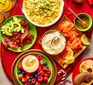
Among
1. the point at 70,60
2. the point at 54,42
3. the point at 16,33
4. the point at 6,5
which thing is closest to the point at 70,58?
the point at 70,60

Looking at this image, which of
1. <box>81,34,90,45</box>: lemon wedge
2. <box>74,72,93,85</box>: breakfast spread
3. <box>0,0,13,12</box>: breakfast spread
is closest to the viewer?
<box>74,72,93,85</box>: breakfast spread

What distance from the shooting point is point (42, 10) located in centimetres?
220

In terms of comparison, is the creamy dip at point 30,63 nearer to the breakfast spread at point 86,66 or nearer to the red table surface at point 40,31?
the red table surface at point 40,31

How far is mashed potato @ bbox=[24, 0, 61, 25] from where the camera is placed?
2184mm

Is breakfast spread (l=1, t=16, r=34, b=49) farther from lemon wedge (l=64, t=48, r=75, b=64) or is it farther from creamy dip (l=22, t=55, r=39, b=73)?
lemon wedge (l=64, t=48, r=75, b=64)

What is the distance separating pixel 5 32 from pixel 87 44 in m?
0.47

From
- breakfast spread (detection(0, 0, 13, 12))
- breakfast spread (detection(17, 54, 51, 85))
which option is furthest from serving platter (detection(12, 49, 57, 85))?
breakfast spread (detection(0, 0, 13, 12))

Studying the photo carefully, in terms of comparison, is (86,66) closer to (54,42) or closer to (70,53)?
(70,53)

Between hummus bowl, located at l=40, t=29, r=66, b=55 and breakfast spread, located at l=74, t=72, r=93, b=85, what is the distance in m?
0.19

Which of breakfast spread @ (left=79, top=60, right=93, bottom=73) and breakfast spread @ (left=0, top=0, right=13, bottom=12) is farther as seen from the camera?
breakfast spread @ (left=0, top=0, right=13, bottom=12)

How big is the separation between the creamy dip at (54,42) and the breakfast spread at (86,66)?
15 centimetres

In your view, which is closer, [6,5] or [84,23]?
[84,23]

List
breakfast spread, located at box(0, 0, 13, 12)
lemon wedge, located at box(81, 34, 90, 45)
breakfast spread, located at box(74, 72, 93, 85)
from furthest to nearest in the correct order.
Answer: breakfast spread, located at box(0, 0, 13, 12) < lemon wedge, located at box(81, 34, 90, 45) < breakfast spread, located at box(74, 72, 93, 85)

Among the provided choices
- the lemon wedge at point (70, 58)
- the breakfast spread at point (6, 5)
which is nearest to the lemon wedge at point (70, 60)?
the lemon wedge at point (70, 58)
